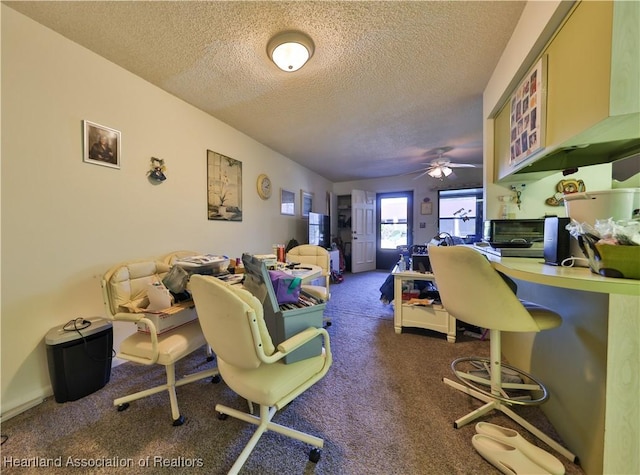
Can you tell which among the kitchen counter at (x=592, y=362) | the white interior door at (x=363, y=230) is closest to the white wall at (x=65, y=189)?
the kitchen counter at (x=592, y=362)

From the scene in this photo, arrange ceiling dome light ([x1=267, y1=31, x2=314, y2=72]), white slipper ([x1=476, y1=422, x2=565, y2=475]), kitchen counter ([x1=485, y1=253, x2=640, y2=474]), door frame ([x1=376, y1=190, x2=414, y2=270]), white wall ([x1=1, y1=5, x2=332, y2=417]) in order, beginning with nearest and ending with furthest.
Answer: kitchen counter ([x1=485, y1=253, x2=640, y2=474])
white slipper ([x1=476, y1=422, x2=565, y2=475])
white wall ([x1=1, y1=5, x2=332, y2=417])
ceiling dome light ([x1=267, y1=31, x2=314, y2=72])
door frame ([x1=376, y1=190, x2=414, y2=270])

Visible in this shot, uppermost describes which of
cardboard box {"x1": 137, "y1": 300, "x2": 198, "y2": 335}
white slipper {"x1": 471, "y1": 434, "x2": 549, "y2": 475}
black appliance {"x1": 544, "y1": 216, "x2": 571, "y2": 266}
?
black appliance {"x1": 544, "y1": 216, "x2": 571, "y2": 266}

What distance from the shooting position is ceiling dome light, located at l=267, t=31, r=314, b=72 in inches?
65.2

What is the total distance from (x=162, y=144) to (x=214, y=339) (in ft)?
7.01

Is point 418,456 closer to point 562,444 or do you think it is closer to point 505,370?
point 562,444

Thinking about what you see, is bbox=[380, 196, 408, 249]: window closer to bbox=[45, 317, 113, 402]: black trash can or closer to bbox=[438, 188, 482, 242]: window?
bbox=[438, 188, 482, 242]: window

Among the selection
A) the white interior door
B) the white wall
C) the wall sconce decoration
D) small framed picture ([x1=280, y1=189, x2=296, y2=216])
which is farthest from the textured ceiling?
the white interior door

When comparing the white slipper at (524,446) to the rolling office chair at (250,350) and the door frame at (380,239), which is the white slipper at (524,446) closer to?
the rolling office chair at (250,350)

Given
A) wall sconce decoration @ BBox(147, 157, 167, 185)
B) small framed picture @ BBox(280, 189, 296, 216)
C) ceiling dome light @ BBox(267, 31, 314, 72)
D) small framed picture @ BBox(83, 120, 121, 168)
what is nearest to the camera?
ceiling dome light @ BBox(267, 31, 314, 72)

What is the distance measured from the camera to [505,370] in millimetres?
1822

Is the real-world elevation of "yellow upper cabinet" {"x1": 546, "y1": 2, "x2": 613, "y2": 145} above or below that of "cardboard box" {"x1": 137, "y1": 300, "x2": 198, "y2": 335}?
above

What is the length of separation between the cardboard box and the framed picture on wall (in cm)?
148

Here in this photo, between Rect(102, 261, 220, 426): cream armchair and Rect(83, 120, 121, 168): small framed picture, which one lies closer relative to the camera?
Rect(102, 261, 220, 426): cream armchair

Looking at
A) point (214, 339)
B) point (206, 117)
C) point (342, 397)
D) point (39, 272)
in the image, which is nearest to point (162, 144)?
point (206, 117)
